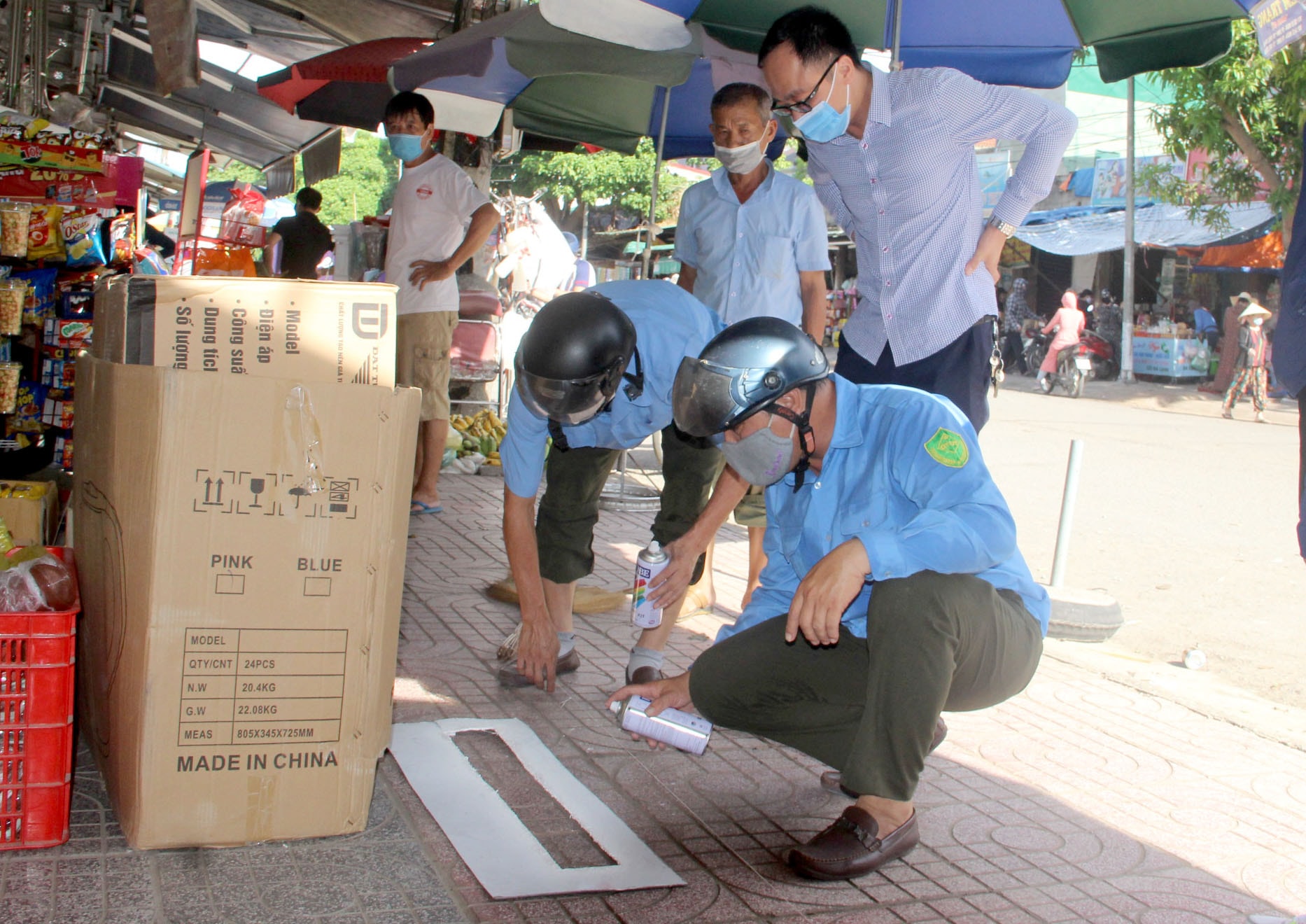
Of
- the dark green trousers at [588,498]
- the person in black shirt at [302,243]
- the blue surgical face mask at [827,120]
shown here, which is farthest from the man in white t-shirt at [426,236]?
the person in black shirt at [302,243]

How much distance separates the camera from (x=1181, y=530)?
785cm

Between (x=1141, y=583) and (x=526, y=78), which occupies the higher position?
(x=526, y=78)

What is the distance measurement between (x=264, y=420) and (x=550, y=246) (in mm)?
9444

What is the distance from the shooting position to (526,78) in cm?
621

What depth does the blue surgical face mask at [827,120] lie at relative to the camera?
3389 millimetres

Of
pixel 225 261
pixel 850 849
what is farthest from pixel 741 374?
pixel 225 261

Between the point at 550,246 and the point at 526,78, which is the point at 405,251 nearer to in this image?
the point at 526,78

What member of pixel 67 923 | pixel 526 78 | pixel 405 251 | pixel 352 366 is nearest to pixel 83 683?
pixel 67 923

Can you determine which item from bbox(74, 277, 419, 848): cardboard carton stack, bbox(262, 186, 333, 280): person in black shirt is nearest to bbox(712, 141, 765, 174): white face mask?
bbox(74, 277, 419, 848): cardboard carton stack

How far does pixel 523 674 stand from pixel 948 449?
1.66 m

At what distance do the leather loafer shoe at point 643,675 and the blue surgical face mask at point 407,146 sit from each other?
3.60 meters

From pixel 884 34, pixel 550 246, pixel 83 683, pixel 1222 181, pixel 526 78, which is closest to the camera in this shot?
pixel 83 683

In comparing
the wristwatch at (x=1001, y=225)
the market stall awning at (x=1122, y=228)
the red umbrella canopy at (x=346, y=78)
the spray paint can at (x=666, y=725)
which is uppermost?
the market stall awning at (x=1122, y=228)

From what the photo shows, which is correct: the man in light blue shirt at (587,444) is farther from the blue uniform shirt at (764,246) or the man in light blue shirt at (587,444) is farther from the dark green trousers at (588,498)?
the blue uniform shirt at (764,246)
